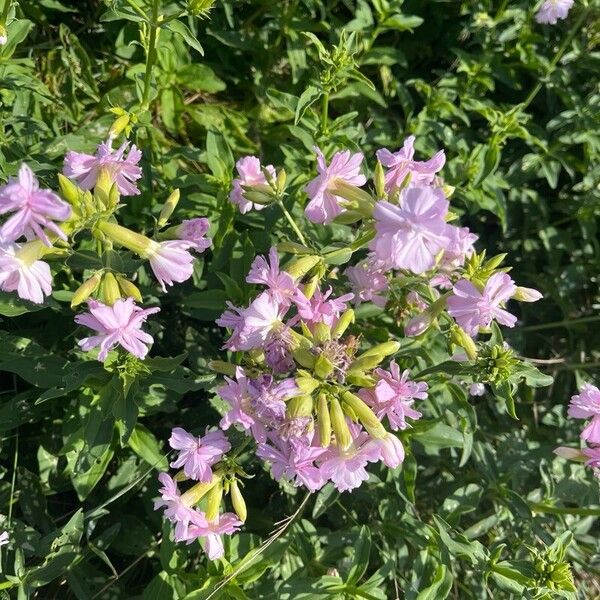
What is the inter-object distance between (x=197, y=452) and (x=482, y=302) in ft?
2.16

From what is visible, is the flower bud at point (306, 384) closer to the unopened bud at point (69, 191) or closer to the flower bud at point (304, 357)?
the flower bud at point (304, 357)

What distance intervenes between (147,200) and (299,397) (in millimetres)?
894

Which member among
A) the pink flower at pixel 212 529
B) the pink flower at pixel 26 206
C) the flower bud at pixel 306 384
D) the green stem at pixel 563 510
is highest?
the pink flower at pixel 26 206

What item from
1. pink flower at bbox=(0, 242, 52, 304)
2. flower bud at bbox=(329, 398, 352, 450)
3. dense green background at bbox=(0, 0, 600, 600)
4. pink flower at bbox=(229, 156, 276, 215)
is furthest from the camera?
dense green background at bbox=(0, 0, 600, 600)

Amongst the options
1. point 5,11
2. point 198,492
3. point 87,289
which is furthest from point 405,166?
point 5,11

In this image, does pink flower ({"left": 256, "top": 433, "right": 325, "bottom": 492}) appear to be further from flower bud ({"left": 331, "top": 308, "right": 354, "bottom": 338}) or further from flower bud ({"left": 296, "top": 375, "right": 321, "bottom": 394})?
flower bud ({"left": 331, "top": 308, "right": 354, "bottom": 338})

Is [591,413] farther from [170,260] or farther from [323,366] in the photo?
[170,260]

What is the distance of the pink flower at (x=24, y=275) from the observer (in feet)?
3.92

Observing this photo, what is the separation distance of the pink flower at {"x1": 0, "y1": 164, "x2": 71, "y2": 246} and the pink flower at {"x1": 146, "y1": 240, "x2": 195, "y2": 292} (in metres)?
0.27

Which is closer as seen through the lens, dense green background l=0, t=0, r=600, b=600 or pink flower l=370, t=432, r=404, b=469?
pink flower l=370, t=432, r=404, b=469

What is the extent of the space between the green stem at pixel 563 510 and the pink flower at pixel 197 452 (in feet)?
3.34

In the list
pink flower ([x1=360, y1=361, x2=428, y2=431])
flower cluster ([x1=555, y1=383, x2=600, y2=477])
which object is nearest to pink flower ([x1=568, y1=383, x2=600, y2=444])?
flower cluster ([x1=555, y1=383, x2=600, y2=477])

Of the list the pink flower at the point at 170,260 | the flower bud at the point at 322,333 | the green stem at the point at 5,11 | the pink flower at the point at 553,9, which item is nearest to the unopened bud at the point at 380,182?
the flower bud at the point at 322,333

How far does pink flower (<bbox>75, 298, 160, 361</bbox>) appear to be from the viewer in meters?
1.26
